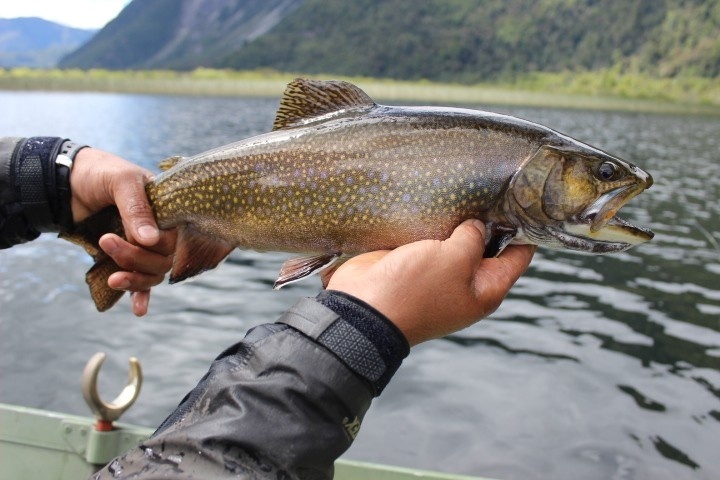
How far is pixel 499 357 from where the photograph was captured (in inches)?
372

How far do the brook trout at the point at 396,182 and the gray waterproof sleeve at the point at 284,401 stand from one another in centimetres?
91

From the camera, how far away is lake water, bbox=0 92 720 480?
7109mm

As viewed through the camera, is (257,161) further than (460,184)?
Yes

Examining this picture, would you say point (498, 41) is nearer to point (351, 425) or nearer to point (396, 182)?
point (396, 182)

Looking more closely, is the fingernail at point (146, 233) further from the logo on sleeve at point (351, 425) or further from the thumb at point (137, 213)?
the logo on sleeve at point (351, 425)

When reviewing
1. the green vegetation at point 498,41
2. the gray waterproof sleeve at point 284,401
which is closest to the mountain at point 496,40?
the green vegetation at point 498,41

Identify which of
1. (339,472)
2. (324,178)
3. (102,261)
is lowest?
(339,472)

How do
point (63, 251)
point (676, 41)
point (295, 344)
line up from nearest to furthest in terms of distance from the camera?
point (295, 344), point (63, 251), point (676, 41)

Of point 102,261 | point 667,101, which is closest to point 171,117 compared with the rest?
point 102,261

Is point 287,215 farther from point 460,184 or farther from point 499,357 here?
point 499,357

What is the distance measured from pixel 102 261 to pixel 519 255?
2.24m

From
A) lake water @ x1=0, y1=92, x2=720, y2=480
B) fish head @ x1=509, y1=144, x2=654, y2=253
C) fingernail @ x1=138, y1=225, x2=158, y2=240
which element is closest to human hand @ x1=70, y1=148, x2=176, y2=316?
fingernail @ x1=138, y1=225, x2=158, y2=240

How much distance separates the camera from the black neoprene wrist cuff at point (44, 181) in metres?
3.68

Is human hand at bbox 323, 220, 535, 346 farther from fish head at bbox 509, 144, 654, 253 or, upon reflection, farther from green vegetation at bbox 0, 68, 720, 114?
green vegetation at bbox 0, 68, 720, 114
